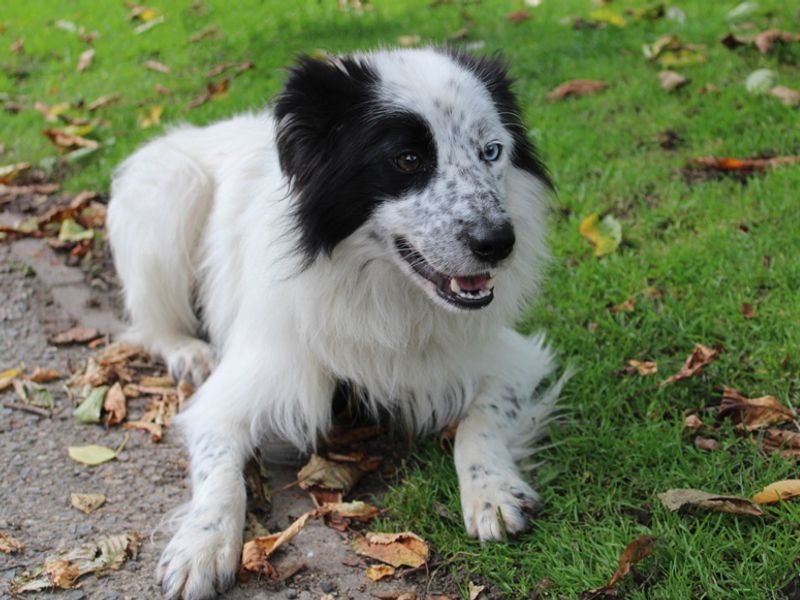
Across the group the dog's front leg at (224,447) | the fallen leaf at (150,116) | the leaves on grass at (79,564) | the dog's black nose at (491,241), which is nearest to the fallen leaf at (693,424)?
the dog's black nose at (491,241)

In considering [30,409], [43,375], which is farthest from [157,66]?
[30,409]

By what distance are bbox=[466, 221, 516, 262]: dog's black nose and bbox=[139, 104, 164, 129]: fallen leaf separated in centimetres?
461

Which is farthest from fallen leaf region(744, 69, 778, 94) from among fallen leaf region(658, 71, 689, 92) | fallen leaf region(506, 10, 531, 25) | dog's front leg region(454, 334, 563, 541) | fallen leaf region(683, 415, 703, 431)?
fallen leaf region(683, 415, 703, 431)

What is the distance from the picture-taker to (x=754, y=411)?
128 inches

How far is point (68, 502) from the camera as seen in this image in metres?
3.19

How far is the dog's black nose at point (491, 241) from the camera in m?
2.77

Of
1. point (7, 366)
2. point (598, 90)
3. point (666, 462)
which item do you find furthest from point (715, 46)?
point (7, 366)

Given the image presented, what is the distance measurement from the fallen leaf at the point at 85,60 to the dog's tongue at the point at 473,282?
21.3 feet

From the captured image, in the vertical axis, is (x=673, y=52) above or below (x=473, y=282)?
below

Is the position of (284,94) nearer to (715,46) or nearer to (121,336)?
(121,336)

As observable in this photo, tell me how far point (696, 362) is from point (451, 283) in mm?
1273

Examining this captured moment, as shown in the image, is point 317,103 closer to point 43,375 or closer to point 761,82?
point 43,375

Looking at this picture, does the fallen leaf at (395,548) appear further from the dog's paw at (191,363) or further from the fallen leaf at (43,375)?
the fallen leaf at (43,375)

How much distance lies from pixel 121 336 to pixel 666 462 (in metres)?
2.68
